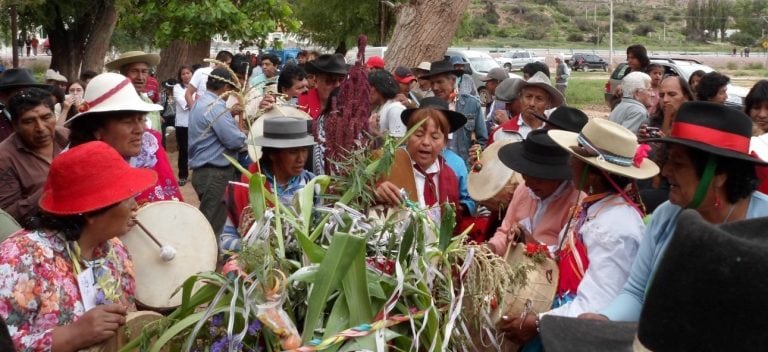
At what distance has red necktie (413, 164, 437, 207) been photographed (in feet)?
15.5

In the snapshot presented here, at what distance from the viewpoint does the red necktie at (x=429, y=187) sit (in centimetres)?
472

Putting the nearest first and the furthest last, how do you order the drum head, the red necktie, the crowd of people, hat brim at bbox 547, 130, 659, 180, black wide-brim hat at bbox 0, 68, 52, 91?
the crowd of people
the drum head
hat brim at bbox 547, 130, 659, 180
the red necktie
black wide-brim hat at bbox 0, 68, 52, 91

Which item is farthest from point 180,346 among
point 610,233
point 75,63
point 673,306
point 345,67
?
point 75,63

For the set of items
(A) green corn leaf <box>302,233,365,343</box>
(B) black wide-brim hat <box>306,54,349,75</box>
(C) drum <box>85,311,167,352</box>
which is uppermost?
(B) black wide-brim hat <box>306,54,349,75</box>

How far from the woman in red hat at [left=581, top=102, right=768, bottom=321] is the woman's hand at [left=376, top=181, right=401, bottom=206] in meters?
0.90

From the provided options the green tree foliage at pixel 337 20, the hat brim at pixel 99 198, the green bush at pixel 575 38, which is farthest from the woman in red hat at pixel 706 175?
the green bush at pixel 575 38

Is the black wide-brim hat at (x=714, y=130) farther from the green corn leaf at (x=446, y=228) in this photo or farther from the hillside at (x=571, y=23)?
the hillside at (x=571, y=23)

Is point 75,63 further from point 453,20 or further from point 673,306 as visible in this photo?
point 673,306

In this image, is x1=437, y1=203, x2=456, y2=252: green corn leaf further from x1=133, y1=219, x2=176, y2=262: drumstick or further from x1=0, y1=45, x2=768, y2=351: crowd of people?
x1=133, y1=219, x2=176, y2=262: drumstick

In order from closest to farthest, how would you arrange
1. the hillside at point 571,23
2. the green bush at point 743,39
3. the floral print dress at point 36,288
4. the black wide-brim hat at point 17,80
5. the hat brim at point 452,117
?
the floral print dress at point 36,288 < the hat brim at point 452,117 < the black wide-brim hat at point 17,80 < the green bush at point 743,39 < the hillside at point 571,23

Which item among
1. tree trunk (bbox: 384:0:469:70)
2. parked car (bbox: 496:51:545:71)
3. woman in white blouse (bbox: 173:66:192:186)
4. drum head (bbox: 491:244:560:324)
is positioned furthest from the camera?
parked car (bbox: 496:51:545:71)

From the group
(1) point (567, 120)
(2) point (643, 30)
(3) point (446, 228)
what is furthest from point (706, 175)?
(2) point (643, 30)

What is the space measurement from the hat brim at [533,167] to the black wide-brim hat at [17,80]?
4.36 m

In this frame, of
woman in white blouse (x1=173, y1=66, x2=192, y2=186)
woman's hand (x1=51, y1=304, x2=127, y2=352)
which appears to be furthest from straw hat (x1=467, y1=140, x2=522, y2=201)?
woman in white blouse (x1=173, y1=66, x2=192, y2=186)
